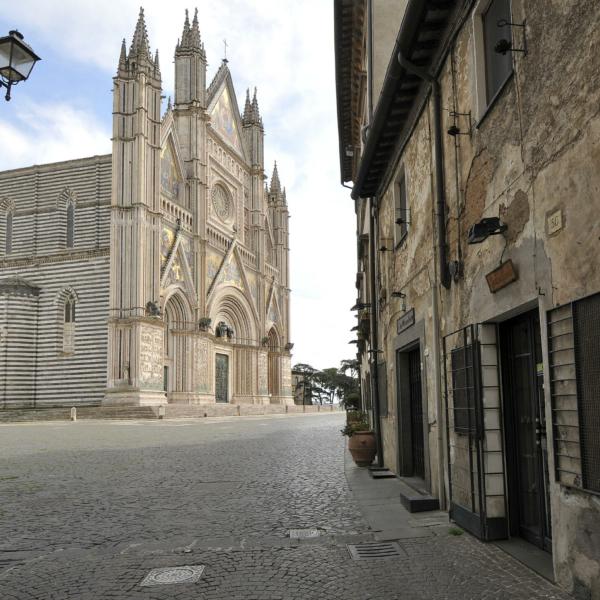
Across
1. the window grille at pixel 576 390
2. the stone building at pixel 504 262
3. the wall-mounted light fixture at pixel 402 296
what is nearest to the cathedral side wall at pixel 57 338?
the wall-mounted light fixture at pixel 402 296

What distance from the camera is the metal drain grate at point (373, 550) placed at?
5.52m

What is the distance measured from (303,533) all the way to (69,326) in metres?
38.5

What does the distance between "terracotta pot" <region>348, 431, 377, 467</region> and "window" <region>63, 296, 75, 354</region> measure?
32.8m

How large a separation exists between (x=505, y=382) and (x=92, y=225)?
4043cm

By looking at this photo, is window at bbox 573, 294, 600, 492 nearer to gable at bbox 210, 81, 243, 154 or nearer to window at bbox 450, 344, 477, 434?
window at bbox 450, 344, 477, 434

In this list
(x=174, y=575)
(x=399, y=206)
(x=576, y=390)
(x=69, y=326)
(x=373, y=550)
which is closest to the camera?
(x=576, y=390)

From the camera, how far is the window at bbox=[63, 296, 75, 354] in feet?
137

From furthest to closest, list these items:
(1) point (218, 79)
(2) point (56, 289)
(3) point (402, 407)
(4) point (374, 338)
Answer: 1. (1) point (218, 79)
2. (2) point (56, 289)
3. (4) point (374, 338)
4. (3) point (402, 407)

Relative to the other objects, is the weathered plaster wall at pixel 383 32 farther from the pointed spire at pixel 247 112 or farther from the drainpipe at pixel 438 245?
the pointed spire at pixel 247 112

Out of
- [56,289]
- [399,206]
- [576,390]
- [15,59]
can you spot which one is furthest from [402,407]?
[56,289]

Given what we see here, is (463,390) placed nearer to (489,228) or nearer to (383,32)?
(489,228)

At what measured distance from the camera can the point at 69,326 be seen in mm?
42125

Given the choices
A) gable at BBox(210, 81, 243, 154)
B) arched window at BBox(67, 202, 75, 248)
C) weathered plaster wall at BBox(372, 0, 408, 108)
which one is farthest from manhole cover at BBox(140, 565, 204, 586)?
gable at BBox(210, 81, 243, 154)

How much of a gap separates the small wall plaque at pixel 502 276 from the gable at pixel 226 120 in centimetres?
4975
